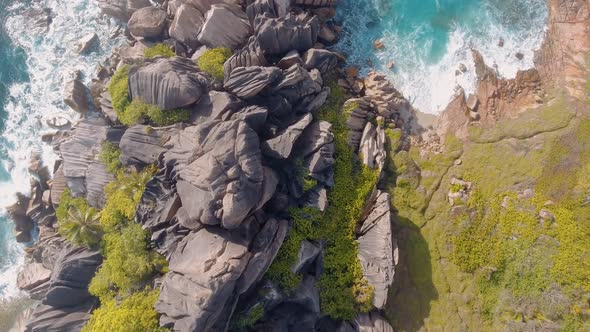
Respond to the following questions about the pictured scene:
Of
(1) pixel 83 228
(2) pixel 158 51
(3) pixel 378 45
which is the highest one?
(3) pixel 378 45

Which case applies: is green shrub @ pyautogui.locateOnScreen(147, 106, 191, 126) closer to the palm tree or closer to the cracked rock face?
the cracked rock face

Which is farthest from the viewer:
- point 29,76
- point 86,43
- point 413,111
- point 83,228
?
point 29,76

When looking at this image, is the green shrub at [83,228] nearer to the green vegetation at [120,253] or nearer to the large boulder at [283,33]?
the green vegetation at [120,253]

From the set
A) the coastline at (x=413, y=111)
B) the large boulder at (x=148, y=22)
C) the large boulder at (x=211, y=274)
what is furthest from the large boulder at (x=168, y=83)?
the large boulder at (x=211, y=274)

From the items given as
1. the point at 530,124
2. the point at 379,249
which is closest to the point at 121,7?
the point at 379,249

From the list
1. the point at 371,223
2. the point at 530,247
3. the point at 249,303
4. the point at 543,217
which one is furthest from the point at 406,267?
the point at 249,303

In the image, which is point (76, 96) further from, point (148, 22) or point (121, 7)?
point (148, 22)
